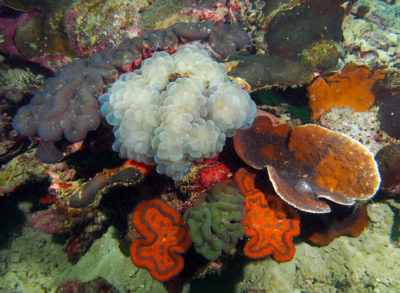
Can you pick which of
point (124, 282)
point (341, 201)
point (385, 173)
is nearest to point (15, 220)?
point (124, 282)

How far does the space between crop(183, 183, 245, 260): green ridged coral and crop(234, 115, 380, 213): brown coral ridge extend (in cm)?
56

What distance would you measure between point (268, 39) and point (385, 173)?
3.06 m

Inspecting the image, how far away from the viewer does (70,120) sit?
2.62 meters

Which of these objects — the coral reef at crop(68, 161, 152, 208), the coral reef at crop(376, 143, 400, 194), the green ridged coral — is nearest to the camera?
the green ridged coral

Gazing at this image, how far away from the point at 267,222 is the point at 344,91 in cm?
248

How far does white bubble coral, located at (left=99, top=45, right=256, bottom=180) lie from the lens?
2322 millimetres

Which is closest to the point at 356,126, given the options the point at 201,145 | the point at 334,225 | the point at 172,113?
the point at 334,225

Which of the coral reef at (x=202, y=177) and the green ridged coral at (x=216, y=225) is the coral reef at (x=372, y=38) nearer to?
the coral reef at (x=202, y=177)

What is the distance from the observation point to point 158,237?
312 cm

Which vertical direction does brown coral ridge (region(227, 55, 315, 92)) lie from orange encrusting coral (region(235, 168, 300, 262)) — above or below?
above

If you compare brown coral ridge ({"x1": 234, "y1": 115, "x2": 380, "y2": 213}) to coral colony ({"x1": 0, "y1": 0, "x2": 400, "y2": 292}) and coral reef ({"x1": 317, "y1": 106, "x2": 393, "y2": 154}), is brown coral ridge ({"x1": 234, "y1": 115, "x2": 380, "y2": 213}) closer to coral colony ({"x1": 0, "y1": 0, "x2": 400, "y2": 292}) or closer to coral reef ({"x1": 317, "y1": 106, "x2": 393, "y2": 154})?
coral colony ({"x1": 0, "y1": 0, "x2": 400, "y2": 292})

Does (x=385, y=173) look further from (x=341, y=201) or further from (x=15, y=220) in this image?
(x=15, y=220)

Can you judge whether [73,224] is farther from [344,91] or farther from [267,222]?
[344,91]

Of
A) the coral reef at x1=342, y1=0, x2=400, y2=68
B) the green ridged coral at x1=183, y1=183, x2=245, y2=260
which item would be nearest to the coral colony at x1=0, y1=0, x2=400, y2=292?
the green ridged coral at x1=183, y1=183, x2=245, y2=260
